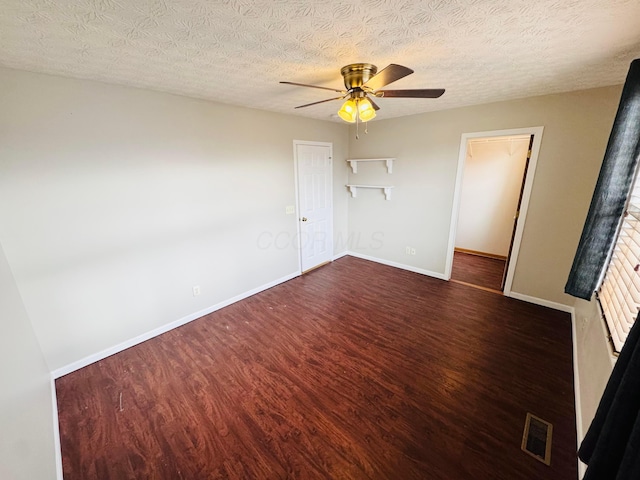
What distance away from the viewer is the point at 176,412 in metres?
1.82

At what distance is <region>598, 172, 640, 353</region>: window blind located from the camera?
1.35m

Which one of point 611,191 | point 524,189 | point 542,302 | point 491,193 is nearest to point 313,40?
point 611,191

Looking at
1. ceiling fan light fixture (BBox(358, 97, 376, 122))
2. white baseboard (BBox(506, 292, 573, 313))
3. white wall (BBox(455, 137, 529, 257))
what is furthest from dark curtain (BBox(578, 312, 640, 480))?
white wall (BBox(455, 137, 529, 257))

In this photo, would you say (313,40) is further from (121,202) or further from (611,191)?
(611,191)

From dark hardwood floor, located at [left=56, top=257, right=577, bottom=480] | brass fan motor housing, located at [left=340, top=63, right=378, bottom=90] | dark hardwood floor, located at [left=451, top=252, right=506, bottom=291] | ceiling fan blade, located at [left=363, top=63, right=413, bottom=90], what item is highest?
brass fan motor housing, located at [left=340, top=63, right=378, bottom=90]

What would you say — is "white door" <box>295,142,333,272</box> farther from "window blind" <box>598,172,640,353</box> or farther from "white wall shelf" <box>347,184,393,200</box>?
"window blind" <box>598,172,640,353</box>

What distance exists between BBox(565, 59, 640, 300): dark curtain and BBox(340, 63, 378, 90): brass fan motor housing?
1655 millimetres

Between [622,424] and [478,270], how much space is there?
3685 millimetres

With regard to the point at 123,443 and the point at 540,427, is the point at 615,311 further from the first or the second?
the point at 123,443

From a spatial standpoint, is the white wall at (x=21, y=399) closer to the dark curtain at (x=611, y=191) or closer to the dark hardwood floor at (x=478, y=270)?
the dark curtain at (x=611, y=191)

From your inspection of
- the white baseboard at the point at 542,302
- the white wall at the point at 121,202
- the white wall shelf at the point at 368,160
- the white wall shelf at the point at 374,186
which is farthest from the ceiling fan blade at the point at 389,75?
the white baseboard at the point at 542,302

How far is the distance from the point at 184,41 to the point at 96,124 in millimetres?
1250

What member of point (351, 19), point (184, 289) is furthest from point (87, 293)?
point (351, 19)

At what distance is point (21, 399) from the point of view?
1236 millimetres
